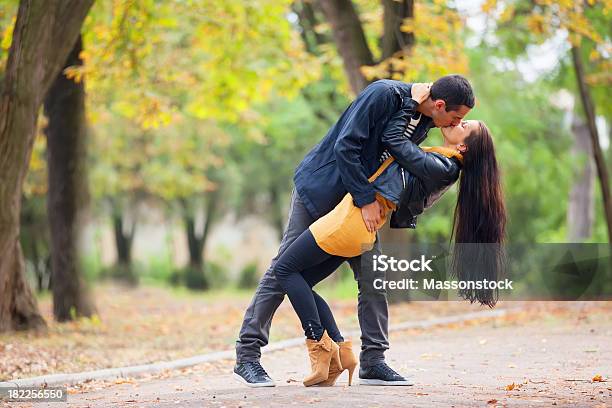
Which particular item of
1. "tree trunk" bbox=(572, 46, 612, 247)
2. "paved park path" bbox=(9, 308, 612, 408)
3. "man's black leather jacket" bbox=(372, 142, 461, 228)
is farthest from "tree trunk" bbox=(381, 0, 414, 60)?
"man's black leather jacket" bbox=(372, 142, 461, 228)

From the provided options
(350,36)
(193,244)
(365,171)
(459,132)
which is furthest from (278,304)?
(193,244)

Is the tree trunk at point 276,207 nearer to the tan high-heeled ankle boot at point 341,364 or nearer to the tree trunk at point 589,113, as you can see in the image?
the tree trunk at point 589,113

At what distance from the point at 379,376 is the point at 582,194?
1878cm

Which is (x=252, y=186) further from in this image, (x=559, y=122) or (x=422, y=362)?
(x=422, y=362)

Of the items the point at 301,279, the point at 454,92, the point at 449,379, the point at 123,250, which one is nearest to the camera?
the point at 454,92

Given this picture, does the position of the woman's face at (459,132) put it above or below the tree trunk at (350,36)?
below

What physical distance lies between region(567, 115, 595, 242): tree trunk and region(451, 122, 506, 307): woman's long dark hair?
59.5ft

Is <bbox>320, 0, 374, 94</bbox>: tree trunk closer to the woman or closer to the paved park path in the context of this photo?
the paved park path

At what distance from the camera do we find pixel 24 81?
10570 millimetres

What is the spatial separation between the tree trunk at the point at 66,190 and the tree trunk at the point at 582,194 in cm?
1317

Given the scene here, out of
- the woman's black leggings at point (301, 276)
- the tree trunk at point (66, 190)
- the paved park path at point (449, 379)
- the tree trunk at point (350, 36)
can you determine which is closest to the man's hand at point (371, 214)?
the woman's black leggings at point (301, 276)

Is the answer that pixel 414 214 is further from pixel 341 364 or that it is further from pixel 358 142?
pixel 341 364

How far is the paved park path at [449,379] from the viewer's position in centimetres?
587

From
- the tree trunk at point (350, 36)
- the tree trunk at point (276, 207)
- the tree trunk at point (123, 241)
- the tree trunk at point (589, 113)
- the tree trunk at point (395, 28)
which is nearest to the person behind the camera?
the tree trunk at point (395, 28)
